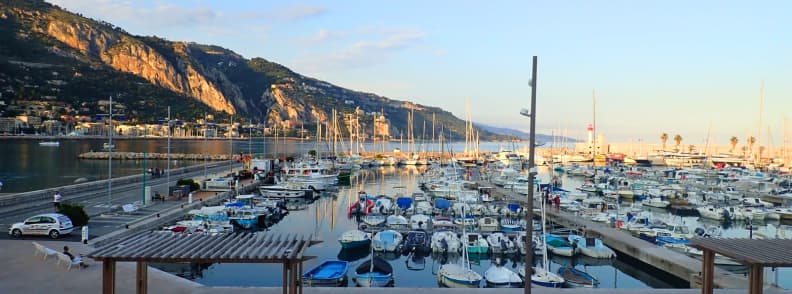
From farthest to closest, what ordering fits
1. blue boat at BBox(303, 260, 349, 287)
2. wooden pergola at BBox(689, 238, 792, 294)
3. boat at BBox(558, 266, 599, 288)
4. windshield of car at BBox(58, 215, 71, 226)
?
windshield of car at BBox(58, 215, 71, 226), boat at BBox(558, 266, 599, 288), blue boat at BBox(303, 260, 349, 287), wooden pergola at BBox(689, 238, 792, 294)

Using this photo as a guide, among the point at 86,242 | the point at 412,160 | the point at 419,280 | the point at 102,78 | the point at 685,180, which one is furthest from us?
the point at 102,78

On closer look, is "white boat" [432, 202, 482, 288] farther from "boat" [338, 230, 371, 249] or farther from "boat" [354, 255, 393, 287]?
"boat" [338, 230, 371, 249]

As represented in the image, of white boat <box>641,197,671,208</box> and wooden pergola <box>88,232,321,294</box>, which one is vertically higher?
wooden pergola <box>88,232,321,294</box>

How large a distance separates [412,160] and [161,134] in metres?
118

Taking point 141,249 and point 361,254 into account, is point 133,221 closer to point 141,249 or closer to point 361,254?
point 361,254

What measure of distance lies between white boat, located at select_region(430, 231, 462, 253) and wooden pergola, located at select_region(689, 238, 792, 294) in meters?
15.6

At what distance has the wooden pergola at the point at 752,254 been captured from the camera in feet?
25.9

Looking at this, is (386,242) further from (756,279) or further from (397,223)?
(756,279)

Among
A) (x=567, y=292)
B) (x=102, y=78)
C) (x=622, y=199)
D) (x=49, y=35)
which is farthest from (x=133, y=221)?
(x=49, y=35)

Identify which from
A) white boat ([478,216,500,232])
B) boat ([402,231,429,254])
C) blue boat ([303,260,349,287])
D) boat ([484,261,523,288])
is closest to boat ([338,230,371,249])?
boat ([402,231,429,254])

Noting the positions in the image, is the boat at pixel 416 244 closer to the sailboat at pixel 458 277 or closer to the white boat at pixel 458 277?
the white boat at pixel 458 277

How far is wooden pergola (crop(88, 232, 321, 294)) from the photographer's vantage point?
25.4 feet

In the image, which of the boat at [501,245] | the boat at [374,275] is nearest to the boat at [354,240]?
the boat at [374,275]

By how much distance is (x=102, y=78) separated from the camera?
168 meters
